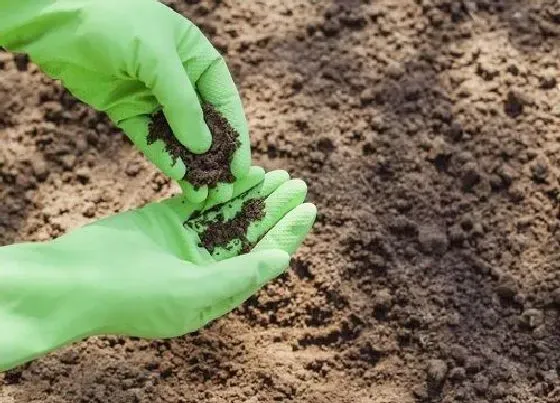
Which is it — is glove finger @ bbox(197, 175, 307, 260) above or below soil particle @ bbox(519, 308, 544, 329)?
above

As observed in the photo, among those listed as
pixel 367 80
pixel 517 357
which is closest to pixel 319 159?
pixel 367 80

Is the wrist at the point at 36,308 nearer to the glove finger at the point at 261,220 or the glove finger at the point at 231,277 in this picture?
the glove finger at the point at 231,277

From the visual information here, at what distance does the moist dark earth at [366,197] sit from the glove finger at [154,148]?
41 cm

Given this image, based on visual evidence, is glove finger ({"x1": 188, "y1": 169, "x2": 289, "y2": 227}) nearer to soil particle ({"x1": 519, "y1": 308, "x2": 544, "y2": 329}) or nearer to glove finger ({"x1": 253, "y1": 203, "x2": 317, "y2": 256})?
glove finger ({"x1": 253, "y1": 203, "x2": 317, "y2": 256})

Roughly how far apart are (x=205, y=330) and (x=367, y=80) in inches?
30.1

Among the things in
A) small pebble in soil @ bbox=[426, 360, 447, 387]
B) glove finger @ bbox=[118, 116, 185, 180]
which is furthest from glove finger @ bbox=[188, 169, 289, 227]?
small pebble in soil @ bbox=[426, 360, 447, 387]

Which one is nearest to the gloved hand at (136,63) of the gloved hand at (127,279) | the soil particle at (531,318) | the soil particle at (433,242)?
the gloved hand at (127,279)

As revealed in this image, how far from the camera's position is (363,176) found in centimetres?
208

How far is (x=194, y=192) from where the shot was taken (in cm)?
168

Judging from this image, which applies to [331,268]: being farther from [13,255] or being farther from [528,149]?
[13,255]

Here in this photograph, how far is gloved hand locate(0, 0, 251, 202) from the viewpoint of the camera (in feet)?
5.15

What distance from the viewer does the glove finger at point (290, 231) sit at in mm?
1687

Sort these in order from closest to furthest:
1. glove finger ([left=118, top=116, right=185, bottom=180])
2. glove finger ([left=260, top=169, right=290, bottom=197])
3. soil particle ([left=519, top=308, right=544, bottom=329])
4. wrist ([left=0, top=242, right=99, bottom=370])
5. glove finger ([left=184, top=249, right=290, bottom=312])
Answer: wrist ([left=0, top=242, right=99, bottom=370]) < glove finger ([left=184, top=249, right=290, bottom=312]) < glove finger ([left=118, top=116, right=185, bottom=180]) < glove finger ([left=260, top=169, right=290, bottom=197]) < soil particle ([left=519, top=308, right=544, bottom=329])

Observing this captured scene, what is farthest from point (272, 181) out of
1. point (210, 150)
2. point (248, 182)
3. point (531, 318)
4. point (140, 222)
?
point (531, 318)
